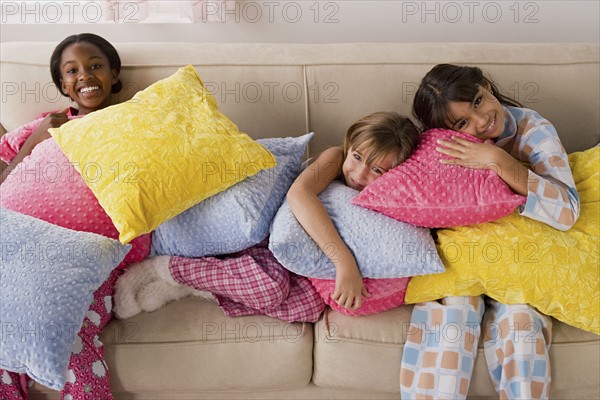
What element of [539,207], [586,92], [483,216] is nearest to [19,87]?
[483,216]

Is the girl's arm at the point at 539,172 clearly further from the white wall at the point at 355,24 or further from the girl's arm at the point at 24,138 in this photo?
the girl's arm at the point at 24,138

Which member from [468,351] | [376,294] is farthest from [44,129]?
[468,351]

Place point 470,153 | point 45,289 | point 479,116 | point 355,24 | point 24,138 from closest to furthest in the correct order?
point 45,289 → point 470,153 → point 479,116 → point 24,138 → point 355,24

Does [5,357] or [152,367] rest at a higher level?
[5,357]

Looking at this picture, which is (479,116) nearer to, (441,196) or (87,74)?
(441,196)

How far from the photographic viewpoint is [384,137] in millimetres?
1516

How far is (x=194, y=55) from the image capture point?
5.83 ft

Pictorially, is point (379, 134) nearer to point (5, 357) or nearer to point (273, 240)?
point (273, 240)

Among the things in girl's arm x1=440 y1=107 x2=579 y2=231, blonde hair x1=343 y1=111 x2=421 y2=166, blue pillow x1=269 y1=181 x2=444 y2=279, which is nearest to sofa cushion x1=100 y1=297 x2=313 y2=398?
blue pillow x1=269 y1=181 x2=444 y2=279

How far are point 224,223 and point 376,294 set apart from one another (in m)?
0.39

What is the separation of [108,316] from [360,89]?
0.91 meters

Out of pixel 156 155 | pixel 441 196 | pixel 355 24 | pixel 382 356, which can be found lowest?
pixel 382 356

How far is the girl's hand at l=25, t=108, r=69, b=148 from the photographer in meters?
1.65

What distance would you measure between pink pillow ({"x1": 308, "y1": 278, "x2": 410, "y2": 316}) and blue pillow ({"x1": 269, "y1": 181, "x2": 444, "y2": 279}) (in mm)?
26
